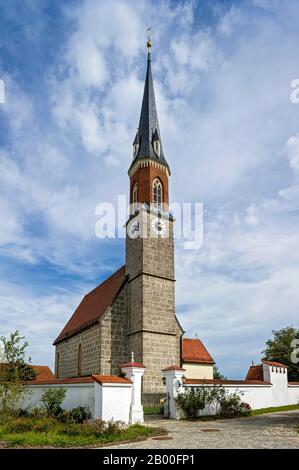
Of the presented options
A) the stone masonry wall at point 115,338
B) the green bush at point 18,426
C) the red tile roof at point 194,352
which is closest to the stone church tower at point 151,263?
the stone masonry wall at point 115,338

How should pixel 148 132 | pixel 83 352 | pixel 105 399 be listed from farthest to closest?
1. pixel 148 132
2. pixel 83 352
3. pixel 105 399

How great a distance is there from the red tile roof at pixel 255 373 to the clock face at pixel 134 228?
1064cm

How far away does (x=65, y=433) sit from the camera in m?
11.4

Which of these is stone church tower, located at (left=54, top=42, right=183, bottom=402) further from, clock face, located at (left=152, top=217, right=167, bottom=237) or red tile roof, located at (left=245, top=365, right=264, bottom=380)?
red tile roof, located at (left=245, top=365, right=264, bottom=380)

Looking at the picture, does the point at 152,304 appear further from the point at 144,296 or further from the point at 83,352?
the point at 83,352

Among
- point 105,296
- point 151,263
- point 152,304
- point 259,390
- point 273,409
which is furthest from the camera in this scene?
point 105,296

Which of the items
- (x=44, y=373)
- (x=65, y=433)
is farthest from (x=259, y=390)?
(x=44, y=373)

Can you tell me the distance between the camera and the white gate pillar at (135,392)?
1401 cm

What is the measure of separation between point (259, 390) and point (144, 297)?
7761 millimetres

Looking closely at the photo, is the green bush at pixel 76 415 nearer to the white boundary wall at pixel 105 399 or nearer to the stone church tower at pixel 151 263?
the white boundary wall at pixel 105 399

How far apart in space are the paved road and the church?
26.2ft

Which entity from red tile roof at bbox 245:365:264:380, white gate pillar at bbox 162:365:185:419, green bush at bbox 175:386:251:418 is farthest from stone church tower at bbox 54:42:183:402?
red tile roof at bbox 245:365:264:380
